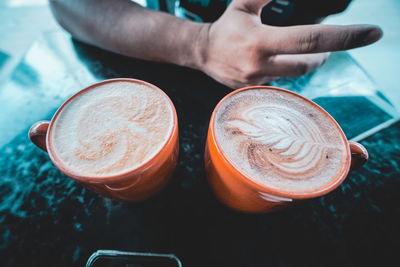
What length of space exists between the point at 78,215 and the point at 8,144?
345 millimetres

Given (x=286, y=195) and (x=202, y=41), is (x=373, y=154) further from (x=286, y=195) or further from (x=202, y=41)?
(x=202, y=41)

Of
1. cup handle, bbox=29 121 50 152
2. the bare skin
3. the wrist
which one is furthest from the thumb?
cup handle, bbox=29 121 50 152

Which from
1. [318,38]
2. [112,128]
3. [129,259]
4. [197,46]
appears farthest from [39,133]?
[318,38]

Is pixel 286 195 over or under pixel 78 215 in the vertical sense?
over

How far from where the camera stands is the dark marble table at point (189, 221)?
42 cm

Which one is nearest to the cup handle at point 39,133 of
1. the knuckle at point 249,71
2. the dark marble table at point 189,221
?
the dark marble table at point 189,221

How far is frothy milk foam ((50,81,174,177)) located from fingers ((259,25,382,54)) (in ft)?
1.16

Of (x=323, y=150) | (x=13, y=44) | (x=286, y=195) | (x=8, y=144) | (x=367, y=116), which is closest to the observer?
(x=286, y=195)

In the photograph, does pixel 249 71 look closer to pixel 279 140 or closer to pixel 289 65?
pixel 289 65

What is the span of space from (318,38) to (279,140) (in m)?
0.27

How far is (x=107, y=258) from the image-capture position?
15.8 inches

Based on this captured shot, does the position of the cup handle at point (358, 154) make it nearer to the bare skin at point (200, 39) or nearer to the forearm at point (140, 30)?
the bare skin at point (200, 39)

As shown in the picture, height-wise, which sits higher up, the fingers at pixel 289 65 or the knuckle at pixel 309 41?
the knuckle at pixel 309 41

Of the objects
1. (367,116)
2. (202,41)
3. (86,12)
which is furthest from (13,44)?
(367,116)
